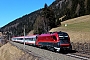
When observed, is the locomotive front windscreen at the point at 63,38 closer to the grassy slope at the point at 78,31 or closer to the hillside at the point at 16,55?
the hillside at the point at 16,55

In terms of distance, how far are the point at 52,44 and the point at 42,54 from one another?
11.8ft

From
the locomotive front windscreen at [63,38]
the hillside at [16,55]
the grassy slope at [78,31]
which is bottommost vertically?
the hillside at [16,55]

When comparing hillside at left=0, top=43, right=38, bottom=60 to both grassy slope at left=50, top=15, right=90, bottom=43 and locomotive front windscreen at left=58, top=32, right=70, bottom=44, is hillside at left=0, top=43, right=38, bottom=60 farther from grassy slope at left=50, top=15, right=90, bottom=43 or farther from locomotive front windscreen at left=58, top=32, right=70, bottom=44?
grassy slope at left=50, top=15, right=90, bottom=43

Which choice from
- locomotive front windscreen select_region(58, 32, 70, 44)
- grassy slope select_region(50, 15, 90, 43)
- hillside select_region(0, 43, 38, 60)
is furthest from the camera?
grassy slope select_region(50, 15, 90, 43)

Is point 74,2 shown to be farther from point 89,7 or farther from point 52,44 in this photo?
point 52,44

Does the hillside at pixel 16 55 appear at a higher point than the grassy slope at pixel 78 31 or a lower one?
lower

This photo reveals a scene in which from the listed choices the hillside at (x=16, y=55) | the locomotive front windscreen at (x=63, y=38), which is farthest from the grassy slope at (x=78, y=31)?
the locomotive front windscreen at (x=63, y=38)

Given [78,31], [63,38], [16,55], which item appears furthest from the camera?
[78,31]

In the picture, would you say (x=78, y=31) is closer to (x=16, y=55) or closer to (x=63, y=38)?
(x=16, y=55)

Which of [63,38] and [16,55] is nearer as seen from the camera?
[63,38]

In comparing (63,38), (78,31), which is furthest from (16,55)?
(78,31)

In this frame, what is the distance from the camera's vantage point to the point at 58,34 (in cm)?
3612

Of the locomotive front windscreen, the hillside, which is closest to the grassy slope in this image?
the hillside

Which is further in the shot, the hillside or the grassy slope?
the grassy slope
